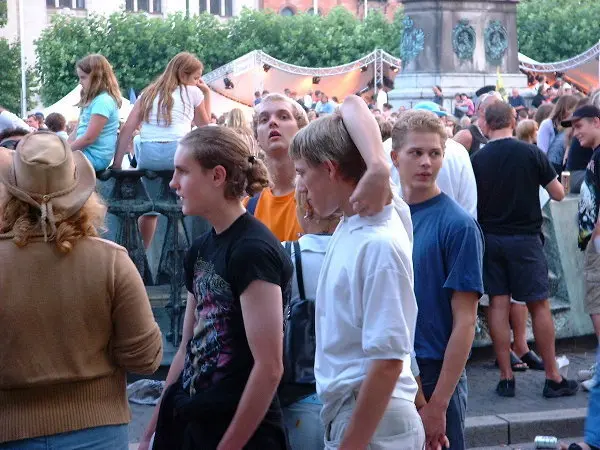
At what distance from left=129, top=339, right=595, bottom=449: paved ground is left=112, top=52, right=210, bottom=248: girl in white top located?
2258 mm

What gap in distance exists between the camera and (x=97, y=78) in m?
9.54

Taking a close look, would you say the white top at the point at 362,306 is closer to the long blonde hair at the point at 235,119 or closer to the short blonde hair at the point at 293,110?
the short blonde hair at the point at 293,110

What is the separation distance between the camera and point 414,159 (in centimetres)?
470

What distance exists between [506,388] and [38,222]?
5105 millimetres

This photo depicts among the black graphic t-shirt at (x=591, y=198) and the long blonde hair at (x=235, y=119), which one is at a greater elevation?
the long blonde hair at (x=235, y=119)

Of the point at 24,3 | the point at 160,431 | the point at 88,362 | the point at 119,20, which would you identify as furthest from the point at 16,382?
the point at 24,3

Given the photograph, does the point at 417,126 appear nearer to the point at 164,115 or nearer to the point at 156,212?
the point at 156,212

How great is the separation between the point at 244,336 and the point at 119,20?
154 feet

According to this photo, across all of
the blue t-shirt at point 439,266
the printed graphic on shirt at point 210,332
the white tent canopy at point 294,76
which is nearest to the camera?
the printed graphic on shirt at point 210,332

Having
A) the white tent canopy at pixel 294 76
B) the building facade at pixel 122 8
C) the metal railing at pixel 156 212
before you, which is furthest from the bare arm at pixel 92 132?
the building facade at pixel 122 8

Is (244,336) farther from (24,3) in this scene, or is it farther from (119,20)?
(24,3)

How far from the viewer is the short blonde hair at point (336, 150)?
3484mm

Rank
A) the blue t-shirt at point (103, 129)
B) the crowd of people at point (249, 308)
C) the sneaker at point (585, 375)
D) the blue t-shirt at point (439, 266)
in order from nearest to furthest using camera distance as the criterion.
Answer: the crowd of people at point (249, 308) < the blue t-shirt at point (439, 266) < the sneaker at point (585, 375) < the blue t-shirt at point (103, 129)

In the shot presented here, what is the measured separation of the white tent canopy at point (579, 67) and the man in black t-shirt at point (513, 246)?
92.6 ft
